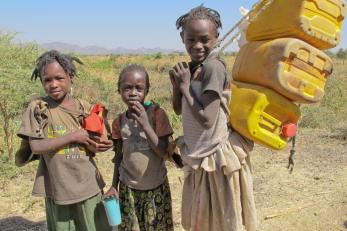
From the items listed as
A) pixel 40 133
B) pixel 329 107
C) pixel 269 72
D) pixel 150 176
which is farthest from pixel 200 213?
pixel 329 107

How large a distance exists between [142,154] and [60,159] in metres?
0.43

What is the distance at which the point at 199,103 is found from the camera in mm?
1869

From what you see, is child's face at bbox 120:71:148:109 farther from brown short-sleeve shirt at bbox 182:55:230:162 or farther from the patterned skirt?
the patterned skirt

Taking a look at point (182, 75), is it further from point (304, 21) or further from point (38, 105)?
point (38, 105)

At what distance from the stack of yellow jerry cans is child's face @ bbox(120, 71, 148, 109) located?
490 mm

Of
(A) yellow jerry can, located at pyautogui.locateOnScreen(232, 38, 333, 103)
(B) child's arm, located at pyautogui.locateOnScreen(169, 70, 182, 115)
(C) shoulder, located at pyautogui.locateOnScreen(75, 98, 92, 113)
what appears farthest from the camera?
(C) shoulder, located at pyautogui.locateOnScreen(75, 98, 92, 113)

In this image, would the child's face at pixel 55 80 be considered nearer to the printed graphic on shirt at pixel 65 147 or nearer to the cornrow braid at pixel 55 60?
the cornrow braid at pixel 55 60

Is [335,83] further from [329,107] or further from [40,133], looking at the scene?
[40,133]

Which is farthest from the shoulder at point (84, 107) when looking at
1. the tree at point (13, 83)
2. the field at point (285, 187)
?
the tree at point (13, 83)

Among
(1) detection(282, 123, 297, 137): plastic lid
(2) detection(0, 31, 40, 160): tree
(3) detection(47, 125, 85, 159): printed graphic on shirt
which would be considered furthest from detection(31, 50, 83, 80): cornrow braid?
(2) detection(0, 31, 40, 160): tree

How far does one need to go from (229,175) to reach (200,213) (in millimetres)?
257

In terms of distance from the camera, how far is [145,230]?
2209 mm

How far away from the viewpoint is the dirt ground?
3.58m

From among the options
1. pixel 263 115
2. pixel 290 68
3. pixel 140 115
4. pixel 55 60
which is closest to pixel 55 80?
pixel 55 60
